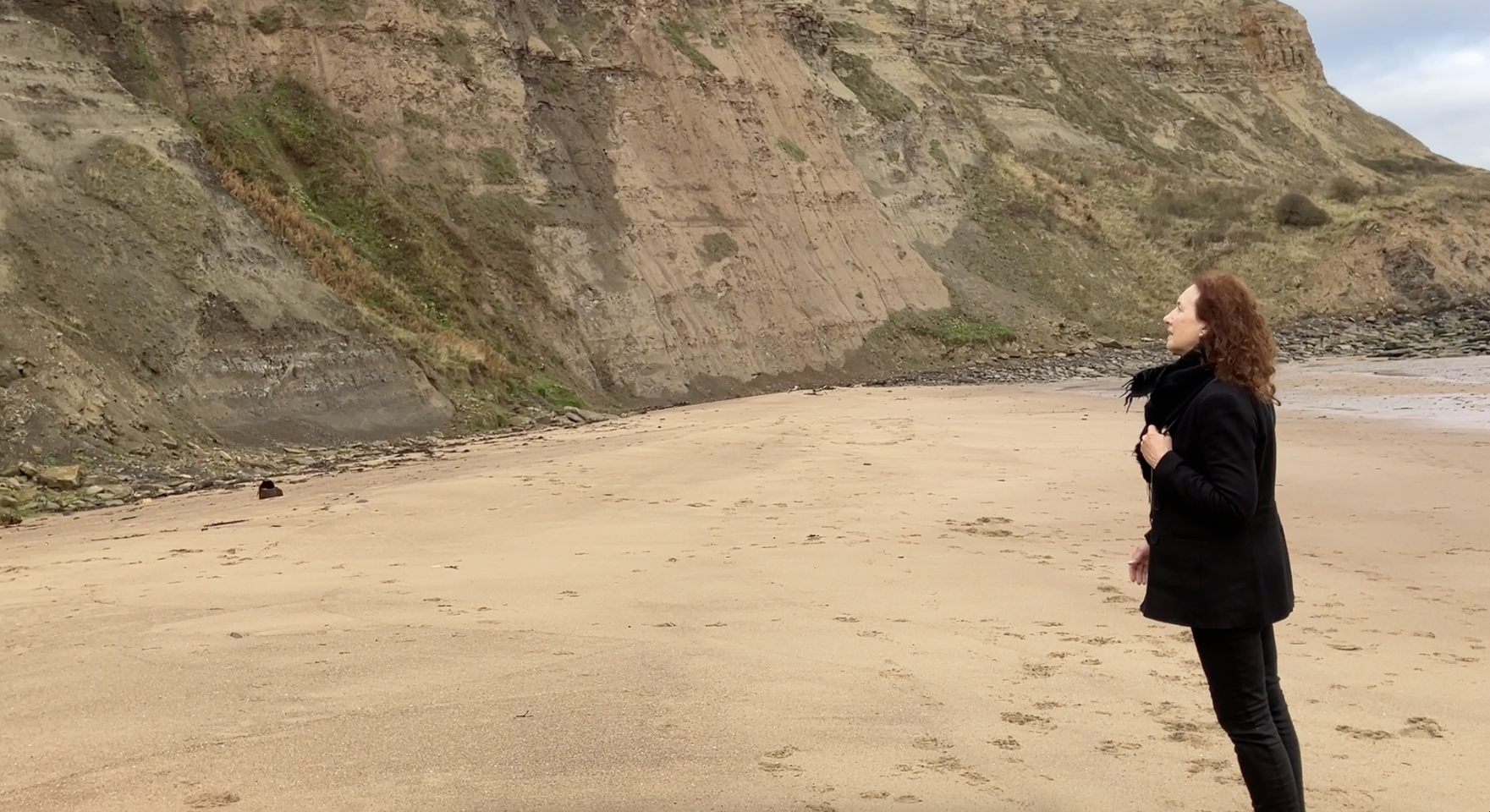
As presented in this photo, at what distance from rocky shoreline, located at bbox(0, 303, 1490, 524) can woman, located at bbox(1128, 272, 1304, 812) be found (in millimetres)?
10651

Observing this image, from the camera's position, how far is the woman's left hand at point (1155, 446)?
4055 millimetres

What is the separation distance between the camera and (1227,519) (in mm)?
3920

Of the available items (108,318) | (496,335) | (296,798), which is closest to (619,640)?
(296,798)

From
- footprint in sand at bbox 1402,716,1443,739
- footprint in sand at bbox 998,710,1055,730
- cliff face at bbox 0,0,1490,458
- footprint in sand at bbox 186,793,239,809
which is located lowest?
footprint in sand at bbox 998,710,1055,730

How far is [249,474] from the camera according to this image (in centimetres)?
1429

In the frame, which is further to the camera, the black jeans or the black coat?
the black jeans

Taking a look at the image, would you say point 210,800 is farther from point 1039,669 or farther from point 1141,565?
point 1039,669

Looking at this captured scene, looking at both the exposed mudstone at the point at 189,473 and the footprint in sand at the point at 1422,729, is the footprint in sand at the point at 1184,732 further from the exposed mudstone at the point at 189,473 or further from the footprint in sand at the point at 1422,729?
the exposed mudstone at the point at 189,473

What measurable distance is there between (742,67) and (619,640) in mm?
27062

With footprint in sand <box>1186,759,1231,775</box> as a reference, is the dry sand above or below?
above

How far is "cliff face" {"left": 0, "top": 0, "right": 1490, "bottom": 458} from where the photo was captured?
18.5 meters

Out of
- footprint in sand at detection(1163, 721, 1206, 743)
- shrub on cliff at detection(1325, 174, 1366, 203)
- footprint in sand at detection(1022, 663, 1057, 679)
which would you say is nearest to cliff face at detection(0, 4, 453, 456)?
footprint in sand at detection(1022, 663, 1057, 679)

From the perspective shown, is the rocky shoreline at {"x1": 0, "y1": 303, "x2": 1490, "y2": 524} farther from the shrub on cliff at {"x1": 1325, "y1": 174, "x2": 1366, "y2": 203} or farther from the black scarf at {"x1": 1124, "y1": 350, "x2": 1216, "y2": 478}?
the black scarf at {"x1": 1124, "y1": 350, "x2": 1216, "y2": 478}

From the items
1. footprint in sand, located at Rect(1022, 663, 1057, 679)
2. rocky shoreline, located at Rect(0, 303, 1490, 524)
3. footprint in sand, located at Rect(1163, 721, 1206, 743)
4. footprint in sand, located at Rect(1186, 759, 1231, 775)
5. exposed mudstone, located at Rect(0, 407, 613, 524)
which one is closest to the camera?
footprint in sand, located at Rect(1186, 759, 1231, 775)
